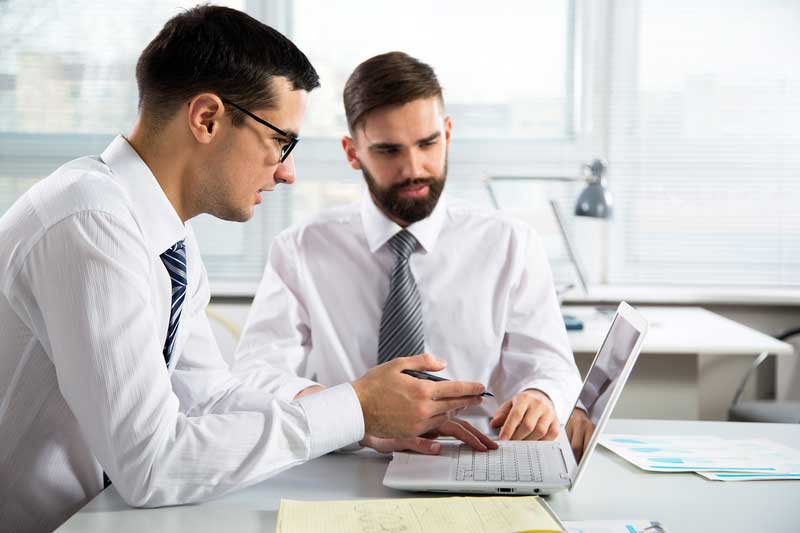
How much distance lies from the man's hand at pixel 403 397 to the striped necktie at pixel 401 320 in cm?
65

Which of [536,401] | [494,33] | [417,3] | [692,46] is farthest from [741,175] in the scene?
[536,401]

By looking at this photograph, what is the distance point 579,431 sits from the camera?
130 centimetres

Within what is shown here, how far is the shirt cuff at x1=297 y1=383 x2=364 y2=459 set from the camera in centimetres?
121

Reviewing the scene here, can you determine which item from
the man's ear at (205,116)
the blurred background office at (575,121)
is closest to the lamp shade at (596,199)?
the blurred background office at (575,121)

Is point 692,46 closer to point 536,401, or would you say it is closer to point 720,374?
point 720,374

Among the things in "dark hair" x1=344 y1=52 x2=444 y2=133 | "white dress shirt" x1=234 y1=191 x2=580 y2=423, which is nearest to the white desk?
"white dress shirt" x1=234 y1=191 x2=580 y2=423

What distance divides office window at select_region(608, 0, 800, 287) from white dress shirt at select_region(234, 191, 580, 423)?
174 cm

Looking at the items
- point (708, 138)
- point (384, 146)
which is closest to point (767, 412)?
point (708, 138)

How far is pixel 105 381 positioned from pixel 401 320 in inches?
37.7

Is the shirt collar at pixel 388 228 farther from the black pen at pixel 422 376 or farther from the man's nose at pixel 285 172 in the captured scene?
the black pen at pixel 422 376

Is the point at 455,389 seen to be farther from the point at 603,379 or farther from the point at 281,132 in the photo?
the point at 281,132

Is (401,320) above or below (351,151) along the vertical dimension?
below

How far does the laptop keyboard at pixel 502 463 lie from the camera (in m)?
1.23

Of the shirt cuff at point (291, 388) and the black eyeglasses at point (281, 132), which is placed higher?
the black eyeglasses at point (281, 132)
